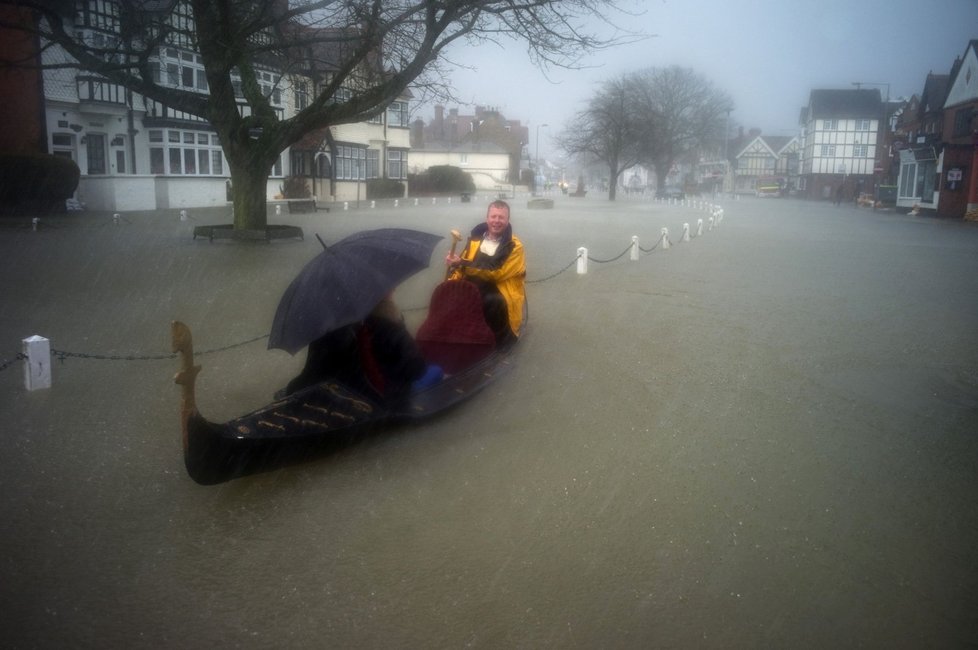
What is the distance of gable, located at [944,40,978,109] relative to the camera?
43.4 m

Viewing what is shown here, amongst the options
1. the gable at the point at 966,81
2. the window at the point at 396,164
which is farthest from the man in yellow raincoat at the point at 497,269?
the window at the point at 396,164

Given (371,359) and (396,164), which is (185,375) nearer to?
(371,359)

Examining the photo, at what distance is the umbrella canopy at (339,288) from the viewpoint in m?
5.29

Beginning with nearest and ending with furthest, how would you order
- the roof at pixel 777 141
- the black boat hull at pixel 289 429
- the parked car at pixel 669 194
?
the black boat hull at pixel 289 429 → the parked car at pixel 669 194 → the roof at pixel 777 141

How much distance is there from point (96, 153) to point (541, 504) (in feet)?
113

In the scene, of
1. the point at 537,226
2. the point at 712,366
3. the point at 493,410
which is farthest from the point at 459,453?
the point at 537,226

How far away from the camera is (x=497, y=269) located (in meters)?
7.92

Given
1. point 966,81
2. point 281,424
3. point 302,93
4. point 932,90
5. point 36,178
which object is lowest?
point 281,424

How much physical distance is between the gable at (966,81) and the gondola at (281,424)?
4765 centimetres

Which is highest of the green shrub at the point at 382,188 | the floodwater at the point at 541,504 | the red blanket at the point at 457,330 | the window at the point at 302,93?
the window at the point at 302,93

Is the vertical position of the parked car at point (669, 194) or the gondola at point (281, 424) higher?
the parked car at point (669, 194)

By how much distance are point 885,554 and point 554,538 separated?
1.82 metres

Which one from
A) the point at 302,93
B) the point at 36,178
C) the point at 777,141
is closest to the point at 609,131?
the point at 302,93

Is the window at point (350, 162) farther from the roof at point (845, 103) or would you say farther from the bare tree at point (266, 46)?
the roof at point (845, 103)
